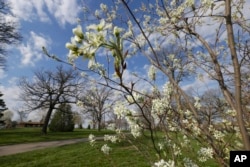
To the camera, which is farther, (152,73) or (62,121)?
(62,121)

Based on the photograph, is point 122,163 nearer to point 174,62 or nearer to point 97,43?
point 174,62

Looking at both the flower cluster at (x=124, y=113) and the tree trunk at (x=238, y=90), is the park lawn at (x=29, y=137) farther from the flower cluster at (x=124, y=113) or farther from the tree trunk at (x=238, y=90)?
the tree trunk at (x=238, y=90)

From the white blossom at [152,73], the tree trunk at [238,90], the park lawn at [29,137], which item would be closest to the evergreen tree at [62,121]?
the park lawn at [29,137]

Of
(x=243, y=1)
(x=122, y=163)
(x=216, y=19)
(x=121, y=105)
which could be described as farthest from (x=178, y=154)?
(x=122, y=163)

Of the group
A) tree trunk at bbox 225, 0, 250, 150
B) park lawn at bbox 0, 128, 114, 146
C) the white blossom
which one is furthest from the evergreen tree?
tree trunk at bbox 225, 0, 250, 150

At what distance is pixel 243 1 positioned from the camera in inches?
104

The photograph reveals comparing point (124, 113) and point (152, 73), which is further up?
point (152, 73)

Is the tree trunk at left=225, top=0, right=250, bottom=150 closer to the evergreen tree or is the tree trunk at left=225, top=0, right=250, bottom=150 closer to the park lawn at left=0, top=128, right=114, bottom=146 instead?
the park lawn at left=0, top=128, right=114, bottom=146

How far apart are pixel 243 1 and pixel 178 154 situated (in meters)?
1.50

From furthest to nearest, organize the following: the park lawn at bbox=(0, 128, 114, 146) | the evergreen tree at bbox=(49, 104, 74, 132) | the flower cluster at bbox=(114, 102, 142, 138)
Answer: the evergreen tree at bbox=(49, 104, 74, 132) → the park lawn at bbox=(0, 128, 114, 146) → the flower cluster at bbox=(114, 102, 142, 138)

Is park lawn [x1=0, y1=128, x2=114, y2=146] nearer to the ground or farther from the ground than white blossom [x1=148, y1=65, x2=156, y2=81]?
nearer to the ground

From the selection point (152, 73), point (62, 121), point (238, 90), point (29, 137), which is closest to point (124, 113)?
point (152, 73)

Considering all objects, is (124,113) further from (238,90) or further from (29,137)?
(29,137)

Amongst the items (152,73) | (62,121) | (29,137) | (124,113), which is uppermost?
(62,121)
